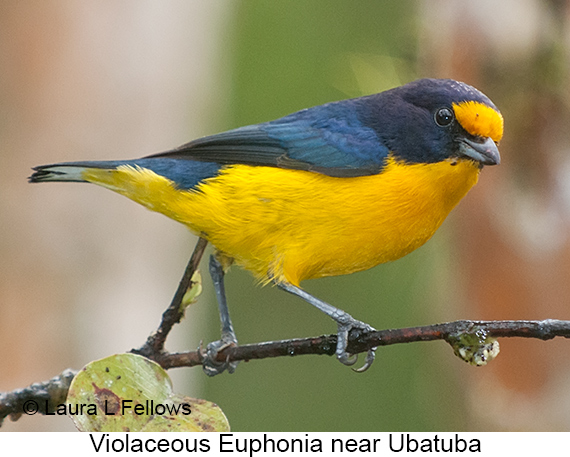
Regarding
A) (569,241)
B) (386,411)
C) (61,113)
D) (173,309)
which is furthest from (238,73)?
(173,309)

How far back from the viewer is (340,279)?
316 inches

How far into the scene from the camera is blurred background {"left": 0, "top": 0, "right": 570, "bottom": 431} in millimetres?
4730

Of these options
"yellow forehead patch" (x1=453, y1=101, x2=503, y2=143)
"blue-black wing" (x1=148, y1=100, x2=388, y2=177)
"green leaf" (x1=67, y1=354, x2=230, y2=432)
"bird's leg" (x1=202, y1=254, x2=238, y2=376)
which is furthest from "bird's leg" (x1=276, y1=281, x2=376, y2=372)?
"yellow forehead patch" (x1=453, y1=101, x2=503, y2=143)

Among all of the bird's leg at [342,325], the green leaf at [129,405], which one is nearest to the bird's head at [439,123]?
the bird's leg at [342,325]

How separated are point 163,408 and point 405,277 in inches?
200

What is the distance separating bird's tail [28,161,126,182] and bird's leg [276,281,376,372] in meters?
0.96

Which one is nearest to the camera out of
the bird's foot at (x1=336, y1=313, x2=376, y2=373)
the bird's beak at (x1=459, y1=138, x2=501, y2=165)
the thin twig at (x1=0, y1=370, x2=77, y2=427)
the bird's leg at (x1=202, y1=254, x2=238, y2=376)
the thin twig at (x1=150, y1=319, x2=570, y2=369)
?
the thin twig at (x1=150, y1=319, x2=570, y2=369)

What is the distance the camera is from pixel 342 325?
10.4 ft

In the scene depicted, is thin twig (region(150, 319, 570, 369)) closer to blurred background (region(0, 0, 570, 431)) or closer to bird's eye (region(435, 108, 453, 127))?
bird's eye (region(435, 108, 453, 127))

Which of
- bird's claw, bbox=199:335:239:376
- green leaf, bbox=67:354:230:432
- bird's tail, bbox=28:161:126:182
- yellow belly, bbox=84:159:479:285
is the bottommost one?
green leaf, bbox=67:354:230:432

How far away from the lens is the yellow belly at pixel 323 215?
323 centimetres

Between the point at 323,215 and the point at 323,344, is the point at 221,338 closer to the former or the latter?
the point at 323,215

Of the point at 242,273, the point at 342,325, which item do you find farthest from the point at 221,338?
the point at 242,273

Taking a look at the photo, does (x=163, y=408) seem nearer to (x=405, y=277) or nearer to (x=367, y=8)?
(x=405, y=277)
